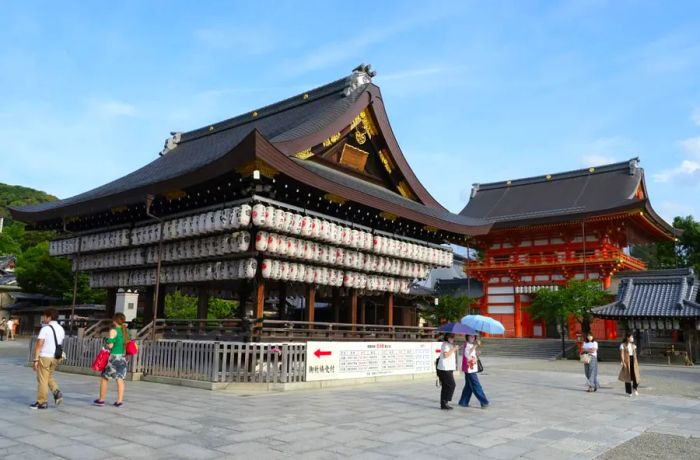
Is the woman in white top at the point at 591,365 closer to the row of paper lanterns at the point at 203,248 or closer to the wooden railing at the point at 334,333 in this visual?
the wooden railing at the point at 334,333

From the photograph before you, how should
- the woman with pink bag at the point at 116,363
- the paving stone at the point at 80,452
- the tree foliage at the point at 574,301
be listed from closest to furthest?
the paving stone at the point at 80,452, the woman with pink bag at the point at 116,363, the tree foliage at the point at 574,301

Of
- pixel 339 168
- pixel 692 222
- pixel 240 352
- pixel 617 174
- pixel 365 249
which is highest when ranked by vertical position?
pixel 617 174

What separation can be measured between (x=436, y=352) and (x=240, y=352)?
8927 millimetres

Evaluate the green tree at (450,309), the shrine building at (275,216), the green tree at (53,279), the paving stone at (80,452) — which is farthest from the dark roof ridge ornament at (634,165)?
the paving stone at (80,452)

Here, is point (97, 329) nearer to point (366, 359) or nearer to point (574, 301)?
point (366, 359)

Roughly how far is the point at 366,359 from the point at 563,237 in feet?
101

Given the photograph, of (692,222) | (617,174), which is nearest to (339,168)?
(617,174)

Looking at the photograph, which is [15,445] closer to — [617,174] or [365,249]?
[365,249]

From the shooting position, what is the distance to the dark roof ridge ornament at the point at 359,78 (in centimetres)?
2028

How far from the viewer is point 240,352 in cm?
1394

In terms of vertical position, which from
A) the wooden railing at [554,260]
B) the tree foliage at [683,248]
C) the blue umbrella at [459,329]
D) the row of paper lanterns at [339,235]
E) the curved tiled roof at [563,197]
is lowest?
the blue umbrella at [459,329]

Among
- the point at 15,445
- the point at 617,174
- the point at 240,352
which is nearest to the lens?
the point at 15,445

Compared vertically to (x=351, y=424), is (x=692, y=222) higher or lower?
higher

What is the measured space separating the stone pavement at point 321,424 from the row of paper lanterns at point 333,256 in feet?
13.7
